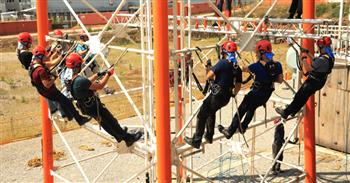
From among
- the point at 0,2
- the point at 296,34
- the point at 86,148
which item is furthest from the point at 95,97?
the point at 0,2

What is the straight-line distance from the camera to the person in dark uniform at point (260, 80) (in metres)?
10.8

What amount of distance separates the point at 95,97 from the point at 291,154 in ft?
34.5

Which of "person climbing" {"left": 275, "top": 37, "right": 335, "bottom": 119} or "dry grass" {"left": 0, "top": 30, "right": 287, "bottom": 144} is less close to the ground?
"person climbing" {"left": 275, "top": 37, "right": 335, "bottom": 119}

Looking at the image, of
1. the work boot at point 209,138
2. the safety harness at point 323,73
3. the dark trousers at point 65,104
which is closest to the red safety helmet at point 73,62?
the dark trousers at point 65,104

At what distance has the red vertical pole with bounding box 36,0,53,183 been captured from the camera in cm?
1227

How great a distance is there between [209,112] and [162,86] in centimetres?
217

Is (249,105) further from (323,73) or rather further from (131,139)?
(131,139)

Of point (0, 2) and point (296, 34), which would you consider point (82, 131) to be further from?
point (0, 2)

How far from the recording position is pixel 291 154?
1820 cm

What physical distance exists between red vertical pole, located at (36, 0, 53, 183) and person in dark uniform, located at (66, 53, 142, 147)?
2.65 metres

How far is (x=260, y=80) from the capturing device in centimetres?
1100

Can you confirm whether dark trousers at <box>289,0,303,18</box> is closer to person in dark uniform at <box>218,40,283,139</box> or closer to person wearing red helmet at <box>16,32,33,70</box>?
person in dark uniform at <box>218,40,283,139</box>

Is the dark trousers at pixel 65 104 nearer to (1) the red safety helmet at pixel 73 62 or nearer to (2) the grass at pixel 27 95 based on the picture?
(1) the red safety helmet at pixel 73 62

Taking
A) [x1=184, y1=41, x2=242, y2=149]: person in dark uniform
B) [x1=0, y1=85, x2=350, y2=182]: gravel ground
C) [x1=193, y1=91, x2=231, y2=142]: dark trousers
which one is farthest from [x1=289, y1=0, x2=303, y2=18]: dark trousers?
[x1=193, y1=91, x2=231, y2=142]: dark trousers
